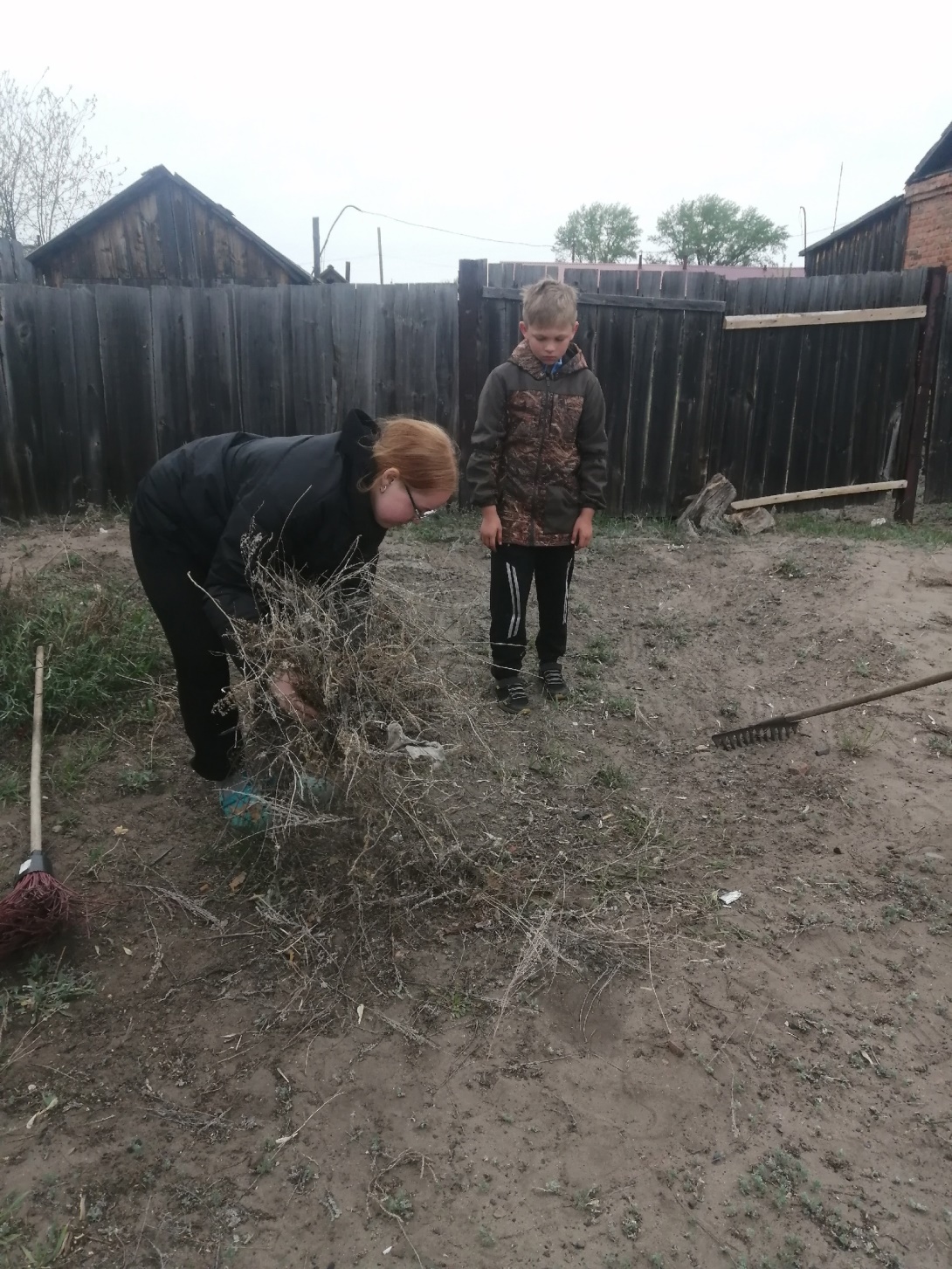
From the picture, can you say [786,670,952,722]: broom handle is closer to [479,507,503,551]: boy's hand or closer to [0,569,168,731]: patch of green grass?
→ [479,507,503,551]: boy's hand

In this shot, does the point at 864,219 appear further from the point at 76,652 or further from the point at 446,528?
the point at 76,652

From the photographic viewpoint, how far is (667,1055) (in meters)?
2.17

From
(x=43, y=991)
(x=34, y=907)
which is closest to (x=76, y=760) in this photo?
(x=34, y=907)

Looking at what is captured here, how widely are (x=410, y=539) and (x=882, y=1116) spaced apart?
478cm

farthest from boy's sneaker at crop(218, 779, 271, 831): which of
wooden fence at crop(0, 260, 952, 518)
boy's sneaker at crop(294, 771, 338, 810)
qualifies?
wooden fence at crop(0, 260, 952, 518)

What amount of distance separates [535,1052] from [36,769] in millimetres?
1984

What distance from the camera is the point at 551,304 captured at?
339 centimetres

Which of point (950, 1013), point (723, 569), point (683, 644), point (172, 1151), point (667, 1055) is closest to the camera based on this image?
point (172, 1151)

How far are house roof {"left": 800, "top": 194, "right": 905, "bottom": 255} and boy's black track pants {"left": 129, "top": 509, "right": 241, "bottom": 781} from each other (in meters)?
15.0

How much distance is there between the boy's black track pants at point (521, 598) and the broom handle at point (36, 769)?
1.75 m

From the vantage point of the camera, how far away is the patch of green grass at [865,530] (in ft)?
21.6

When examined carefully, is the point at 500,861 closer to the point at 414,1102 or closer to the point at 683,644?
the point at 414,1102

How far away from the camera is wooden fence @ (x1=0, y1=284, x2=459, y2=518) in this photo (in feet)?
20.4

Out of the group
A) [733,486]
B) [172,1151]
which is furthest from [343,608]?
[733,486]
